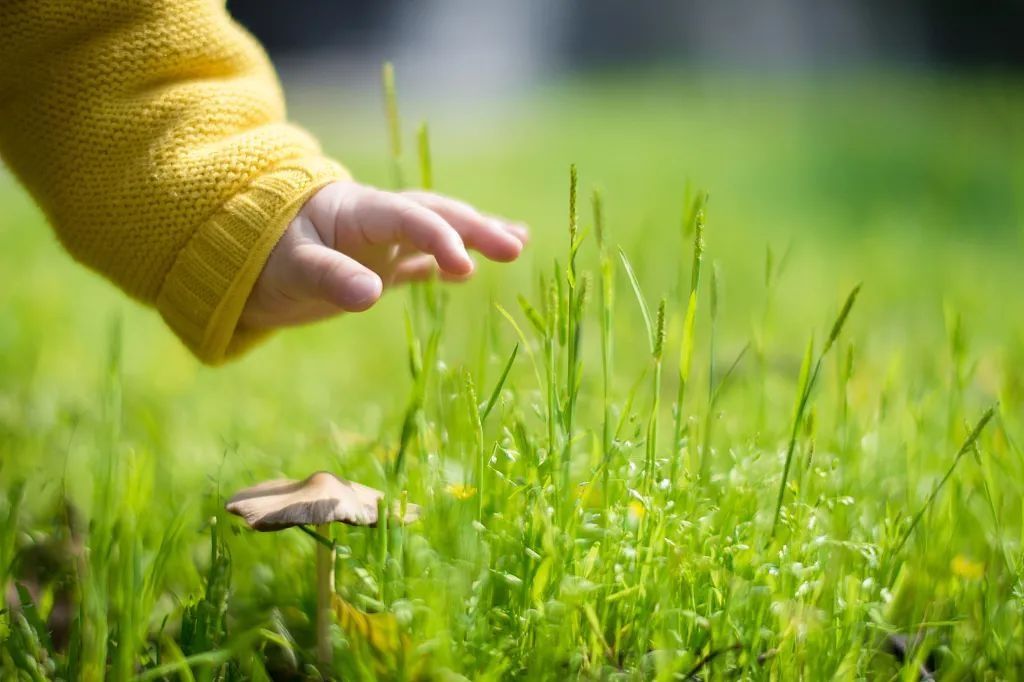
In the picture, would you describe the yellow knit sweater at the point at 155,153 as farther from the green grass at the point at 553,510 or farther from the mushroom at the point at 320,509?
the mushroom at the point at 320,509

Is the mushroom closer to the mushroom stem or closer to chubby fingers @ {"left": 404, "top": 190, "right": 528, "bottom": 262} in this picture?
the mushroom stem

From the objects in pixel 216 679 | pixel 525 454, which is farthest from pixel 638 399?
pixel 216 679

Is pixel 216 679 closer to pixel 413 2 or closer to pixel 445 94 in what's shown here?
pixel 445 94

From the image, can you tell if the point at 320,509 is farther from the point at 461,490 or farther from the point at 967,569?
the point at 967,569

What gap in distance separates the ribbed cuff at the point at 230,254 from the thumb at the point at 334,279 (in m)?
0.06

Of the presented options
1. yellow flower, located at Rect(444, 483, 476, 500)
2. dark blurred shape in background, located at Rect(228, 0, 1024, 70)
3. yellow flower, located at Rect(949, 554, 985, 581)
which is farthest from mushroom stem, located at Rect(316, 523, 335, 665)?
dark blurred shape in background, located at Rect(228, 0, 1024, 70)

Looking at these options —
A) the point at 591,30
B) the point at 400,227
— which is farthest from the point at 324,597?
the point at 591,30

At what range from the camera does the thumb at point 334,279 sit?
105cm

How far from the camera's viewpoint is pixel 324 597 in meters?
1.02

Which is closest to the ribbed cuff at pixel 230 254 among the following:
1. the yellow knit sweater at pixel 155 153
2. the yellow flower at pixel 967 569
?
the yellow knit sweater at pixel 155 153

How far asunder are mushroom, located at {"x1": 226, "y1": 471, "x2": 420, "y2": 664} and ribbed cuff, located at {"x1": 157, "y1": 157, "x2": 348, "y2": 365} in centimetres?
25

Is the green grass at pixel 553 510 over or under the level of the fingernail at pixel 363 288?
under

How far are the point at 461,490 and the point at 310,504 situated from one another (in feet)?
0.62

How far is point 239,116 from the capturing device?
1300 millimetres
